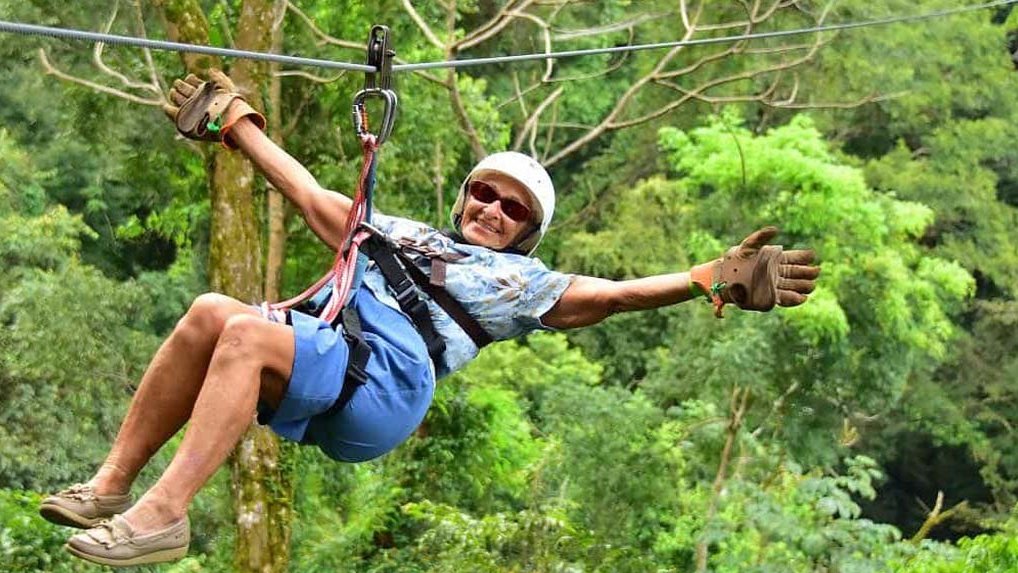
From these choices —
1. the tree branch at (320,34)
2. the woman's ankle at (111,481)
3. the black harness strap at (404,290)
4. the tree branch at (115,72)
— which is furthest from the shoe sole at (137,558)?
the tree branch at (320,34)

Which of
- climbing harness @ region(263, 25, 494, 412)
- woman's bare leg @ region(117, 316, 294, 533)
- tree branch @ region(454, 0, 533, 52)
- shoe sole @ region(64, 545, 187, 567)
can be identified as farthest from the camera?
tree branch @ region(454, 0, 533, 52)

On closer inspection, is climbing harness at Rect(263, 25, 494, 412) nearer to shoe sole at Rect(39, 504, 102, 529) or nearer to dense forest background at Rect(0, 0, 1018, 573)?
shoe sole at Rect(39, 504, 102, 529)

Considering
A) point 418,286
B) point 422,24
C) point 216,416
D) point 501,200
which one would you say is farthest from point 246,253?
point 216,416

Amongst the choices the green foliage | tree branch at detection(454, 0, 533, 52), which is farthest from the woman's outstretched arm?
tree branch at detection(454, 0, 533, 52)

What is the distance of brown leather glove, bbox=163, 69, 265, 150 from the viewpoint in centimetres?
377

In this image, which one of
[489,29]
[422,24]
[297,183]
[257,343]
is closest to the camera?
[257,343]

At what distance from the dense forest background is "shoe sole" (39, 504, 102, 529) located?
4.86 metres

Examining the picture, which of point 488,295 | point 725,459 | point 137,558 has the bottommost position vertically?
point 725,459

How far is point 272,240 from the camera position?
36.7 feet

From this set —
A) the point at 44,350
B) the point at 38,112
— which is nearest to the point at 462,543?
the point at 44,350

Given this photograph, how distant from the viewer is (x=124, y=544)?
3.00m

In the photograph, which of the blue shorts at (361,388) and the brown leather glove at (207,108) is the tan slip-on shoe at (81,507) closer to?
the blue shorts at (361,388)

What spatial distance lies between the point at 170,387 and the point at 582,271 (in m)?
15.9

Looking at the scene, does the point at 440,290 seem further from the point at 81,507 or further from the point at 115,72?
the point at 115,72
